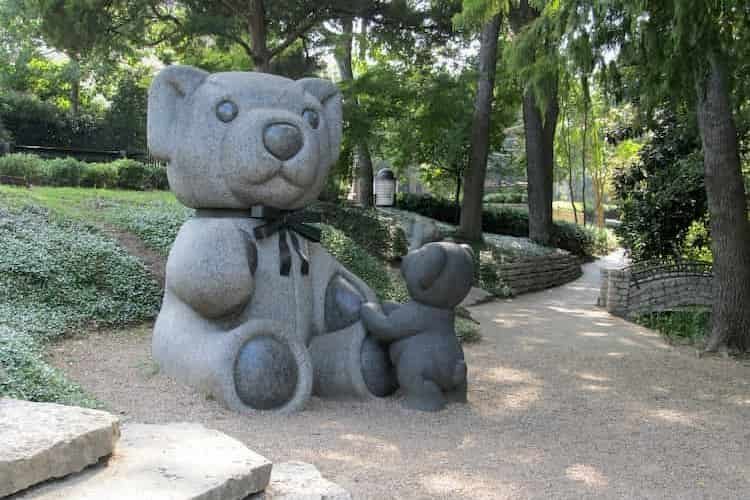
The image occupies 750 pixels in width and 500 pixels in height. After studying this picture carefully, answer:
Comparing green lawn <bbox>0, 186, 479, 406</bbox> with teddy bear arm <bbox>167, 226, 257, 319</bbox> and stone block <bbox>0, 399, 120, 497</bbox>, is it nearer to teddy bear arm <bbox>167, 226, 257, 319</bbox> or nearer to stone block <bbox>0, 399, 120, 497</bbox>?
teddy bear arm <bbox>167, 226, 257, 319</bbox>

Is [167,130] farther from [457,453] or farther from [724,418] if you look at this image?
[724,418]

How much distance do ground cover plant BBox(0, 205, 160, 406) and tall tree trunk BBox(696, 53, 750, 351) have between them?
19.7ft

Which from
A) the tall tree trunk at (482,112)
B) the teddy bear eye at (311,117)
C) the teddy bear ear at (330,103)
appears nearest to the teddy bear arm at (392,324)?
the teddy bear ear at (330,103)

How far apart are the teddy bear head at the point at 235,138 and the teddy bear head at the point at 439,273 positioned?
924mm

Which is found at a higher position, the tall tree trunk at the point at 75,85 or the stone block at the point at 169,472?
the tall tree trunk at the point at 75,85

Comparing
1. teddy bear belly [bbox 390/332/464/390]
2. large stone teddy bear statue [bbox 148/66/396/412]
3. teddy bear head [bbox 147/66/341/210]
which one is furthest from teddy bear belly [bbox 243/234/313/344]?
teddy bear belly [bbox 390/332/464/390]

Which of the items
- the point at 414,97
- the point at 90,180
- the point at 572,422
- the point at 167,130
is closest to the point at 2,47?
the point at 90,180

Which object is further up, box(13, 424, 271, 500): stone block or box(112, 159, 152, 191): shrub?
box(112, 159, 152, 191): shrub

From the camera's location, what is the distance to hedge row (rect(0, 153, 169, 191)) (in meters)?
13.2

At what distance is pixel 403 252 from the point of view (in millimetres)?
12523

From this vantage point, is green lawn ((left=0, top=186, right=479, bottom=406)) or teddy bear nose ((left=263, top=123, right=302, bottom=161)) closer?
green lawn ((left=0, top=186, right=479, bottom=406))

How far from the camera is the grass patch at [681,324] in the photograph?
8539 millimetres

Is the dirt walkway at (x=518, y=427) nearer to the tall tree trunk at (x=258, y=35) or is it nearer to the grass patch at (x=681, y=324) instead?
the grass patch at (x=681, y=324)

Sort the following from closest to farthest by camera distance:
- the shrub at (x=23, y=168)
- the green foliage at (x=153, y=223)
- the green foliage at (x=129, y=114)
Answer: the green foliage at (x=153, y=223) < the shrub at (x=23, y=168) < the green foliage at (x=129, y=114)
